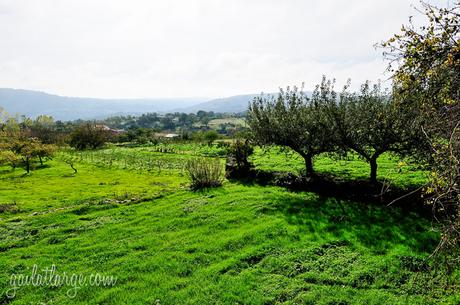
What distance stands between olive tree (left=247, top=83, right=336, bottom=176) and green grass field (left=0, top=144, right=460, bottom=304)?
415 cm

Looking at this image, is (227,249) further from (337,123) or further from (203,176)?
(337,123)

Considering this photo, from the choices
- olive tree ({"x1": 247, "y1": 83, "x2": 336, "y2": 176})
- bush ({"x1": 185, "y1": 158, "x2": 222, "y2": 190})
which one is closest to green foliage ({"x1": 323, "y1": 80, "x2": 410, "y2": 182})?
olive tree ({"x1": 247, "y1": 83, "x2": 336, "y2": 176})

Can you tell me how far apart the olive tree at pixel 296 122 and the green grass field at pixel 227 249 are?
415 centimetres

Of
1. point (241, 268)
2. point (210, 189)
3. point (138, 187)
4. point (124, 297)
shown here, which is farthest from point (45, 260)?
point (138, 187)

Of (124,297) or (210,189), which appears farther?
(210,189)

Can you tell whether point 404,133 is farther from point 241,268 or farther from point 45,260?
point 45,260

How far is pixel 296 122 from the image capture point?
22.9m

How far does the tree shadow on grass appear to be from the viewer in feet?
42.5

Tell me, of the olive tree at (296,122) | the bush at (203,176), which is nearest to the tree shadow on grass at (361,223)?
the olive tree at (296,122)

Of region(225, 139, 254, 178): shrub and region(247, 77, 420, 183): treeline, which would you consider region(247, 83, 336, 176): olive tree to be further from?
region(225, 139, 254, 178): shrub

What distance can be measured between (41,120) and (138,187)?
618ft

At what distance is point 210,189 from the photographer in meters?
23.5

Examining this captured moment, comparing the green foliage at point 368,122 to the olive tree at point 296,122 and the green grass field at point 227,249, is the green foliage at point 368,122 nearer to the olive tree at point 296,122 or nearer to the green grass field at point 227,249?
the olive tree at point 296,122

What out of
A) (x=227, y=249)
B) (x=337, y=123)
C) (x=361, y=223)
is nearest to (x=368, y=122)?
(x=337, y=123)
